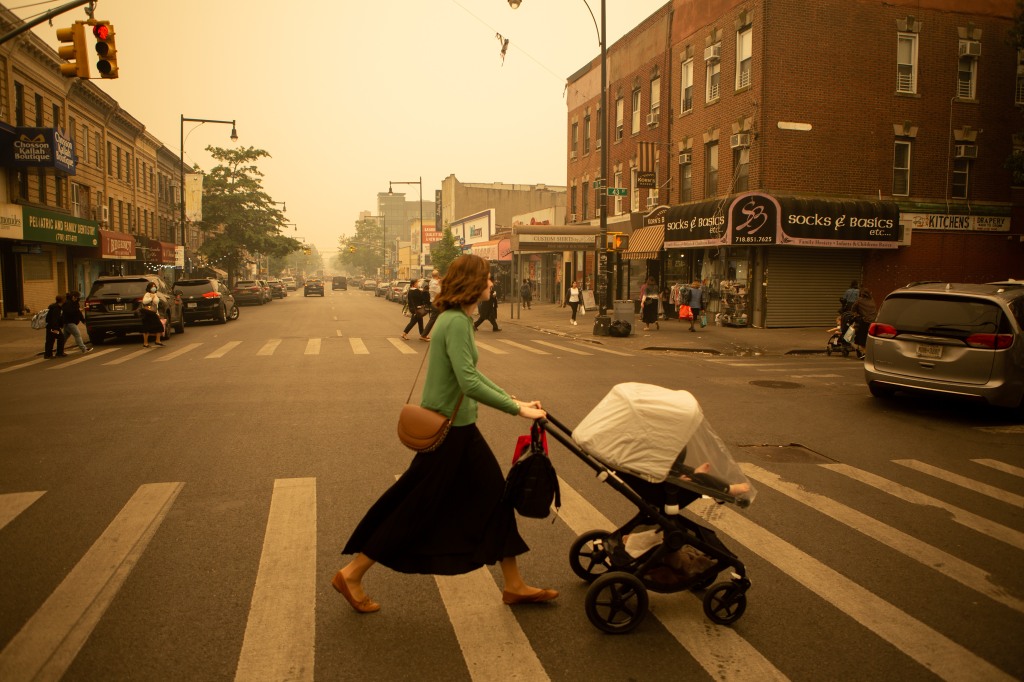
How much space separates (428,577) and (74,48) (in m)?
11.7

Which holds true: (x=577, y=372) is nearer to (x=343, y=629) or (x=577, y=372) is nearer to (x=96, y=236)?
(x=343, y=629)

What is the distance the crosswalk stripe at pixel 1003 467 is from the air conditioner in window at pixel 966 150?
2218cm

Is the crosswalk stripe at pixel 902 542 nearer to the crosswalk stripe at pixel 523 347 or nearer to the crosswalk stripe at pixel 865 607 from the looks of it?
the crosswalk stripe at pixel 865 607

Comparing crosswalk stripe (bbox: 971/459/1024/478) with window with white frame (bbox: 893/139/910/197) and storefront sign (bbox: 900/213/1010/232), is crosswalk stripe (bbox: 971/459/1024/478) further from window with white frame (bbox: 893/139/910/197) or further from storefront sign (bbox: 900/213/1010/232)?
window with white frame (bbox: 893/139/910/197)

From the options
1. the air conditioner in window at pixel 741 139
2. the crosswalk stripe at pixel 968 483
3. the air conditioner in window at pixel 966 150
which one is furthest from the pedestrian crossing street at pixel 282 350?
the air conditioner in window at pixel 966 150

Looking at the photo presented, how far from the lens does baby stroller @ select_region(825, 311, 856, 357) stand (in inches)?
720

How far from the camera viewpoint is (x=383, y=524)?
4.05m

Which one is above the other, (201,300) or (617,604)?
(201,300)

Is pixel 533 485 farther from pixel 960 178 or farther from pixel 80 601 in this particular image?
pixel 960 178

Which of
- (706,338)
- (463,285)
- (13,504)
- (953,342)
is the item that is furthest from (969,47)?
(13,504)

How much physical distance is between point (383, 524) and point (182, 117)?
3986 centimetres

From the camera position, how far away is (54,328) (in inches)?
688

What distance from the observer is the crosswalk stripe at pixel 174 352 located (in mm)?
16516

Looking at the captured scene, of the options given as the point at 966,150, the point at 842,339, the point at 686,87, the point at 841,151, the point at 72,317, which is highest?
the point at 686,87
